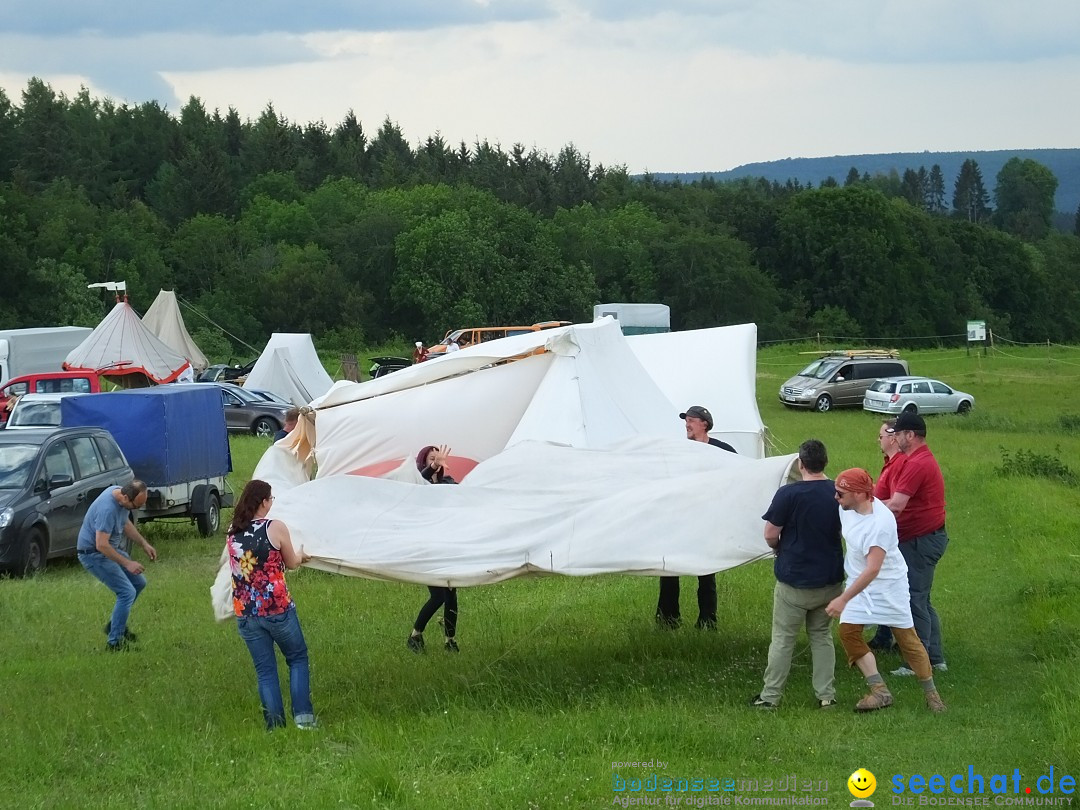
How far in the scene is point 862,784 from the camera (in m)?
7.07

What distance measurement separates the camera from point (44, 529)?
51.5 ft

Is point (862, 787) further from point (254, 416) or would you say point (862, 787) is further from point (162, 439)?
point (254, 416)

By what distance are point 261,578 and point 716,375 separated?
38.2ft

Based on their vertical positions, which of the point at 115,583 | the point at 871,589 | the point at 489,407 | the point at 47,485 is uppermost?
the point at 489,407

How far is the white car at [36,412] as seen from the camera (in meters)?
21.7

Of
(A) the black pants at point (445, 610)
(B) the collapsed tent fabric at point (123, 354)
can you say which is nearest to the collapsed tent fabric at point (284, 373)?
(B) the collapsed tent fabric at point (123, 354)

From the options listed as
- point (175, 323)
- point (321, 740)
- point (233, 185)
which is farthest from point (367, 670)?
point (233, 185)

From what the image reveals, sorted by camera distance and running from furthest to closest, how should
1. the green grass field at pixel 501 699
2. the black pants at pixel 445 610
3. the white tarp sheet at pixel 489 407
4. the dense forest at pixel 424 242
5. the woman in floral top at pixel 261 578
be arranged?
the dense forest at pixel 424 242 < the white tarp sheet at pixel 489 407 < the black pants at pixel 445 610 < the woman in floral top at pixel 261 578 < the green grass field at pixel 501 699

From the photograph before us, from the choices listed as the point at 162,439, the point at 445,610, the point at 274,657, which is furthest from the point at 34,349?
the point at 274,657

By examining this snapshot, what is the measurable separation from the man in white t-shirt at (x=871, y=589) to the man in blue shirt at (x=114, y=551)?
6.12 m

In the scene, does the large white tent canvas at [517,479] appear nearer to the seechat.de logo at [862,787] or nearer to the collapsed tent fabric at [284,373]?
the seechat.de logo at [862,787]

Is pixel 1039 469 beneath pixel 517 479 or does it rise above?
beneath

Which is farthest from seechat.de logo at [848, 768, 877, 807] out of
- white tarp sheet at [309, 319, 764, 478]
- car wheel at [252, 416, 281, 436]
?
car wheel at [252, 416, 281, 436]

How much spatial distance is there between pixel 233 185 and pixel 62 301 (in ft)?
106
